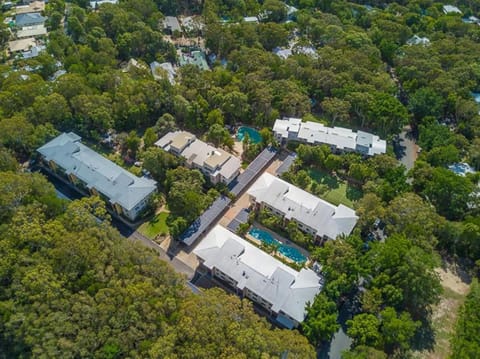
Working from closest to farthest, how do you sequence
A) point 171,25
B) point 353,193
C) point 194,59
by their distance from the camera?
point 353,193
point 194,59
point 171,25

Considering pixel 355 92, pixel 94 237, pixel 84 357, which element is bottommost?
pixel 84 357

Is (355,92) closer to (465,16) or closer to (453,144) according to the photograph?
(453,144)

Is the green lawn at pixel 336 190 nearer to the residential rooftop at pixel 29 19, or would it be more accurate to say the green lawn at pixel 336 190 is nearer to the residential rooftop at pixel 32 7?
the residential rooftop at pixel 29 19

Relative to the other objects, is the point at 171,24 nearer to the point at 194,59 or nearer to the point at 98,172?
the point at 194,59

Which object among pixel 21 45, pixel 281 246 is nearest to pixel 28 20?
pixel 21 45

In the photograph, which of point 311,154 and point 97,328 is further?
point 311,154

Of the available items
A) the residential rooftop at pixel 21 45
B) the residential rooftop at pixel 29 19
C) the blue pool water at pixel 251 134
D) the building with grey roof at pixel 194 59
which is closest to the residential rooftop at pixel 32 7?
the residential rooftop at pixel 29 19

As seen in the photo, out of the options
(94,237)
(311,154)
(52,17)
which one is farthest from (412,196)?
(52,17)
